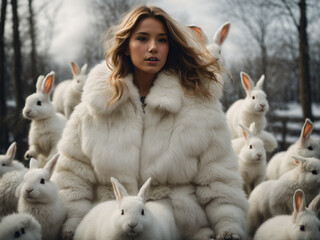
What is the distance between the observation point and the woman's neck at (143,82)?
3.30 metres

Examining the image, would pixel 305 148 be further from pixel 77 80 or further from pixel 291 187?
pixel 77 80

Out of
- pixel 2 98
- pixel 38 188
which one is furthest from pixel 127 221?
pixel 2 98

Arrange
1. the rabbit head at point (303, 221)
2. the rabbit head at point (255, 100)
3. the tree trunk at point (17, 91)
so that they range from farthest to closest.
A: the tree trunk at point (17, 91) → the rabbit head at point (255, 100) → the rabbit head at point (303, 221)

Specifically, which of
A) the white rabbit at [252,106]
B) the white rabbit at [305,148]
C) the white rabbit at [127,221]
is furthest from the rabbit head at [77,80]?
the white rabbit at [127,221]

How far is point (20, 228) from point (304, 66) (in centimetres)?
805

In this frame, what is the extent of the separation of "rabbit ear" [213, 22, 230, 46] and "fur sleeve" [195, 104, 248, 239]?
2117mm

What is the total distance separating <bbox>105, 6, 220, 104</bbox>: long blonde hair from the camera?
3.07 metres

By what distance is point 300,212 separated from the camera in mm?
2625

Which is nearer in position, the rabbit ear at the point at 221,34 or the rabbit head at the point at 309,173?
the rabbit head at the point at 309,173

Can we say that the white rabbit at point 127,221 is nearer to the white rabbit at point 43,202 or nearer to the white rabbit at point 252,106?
the white rabbit at point 43,202

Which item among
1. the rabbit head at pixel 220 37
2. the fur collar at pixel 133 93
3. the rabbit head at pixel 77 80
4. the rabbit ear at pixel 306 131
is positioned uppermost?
the rabbit head at pixel 220 37

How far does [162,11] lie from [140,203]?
1785 millimetres

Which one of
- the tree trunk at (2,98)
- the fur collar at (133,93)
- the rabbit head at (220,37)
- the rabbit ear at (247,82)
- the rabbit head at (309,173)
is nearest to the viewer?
the fur collar at (133,93)

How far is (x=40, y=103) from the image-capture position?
4836mm
